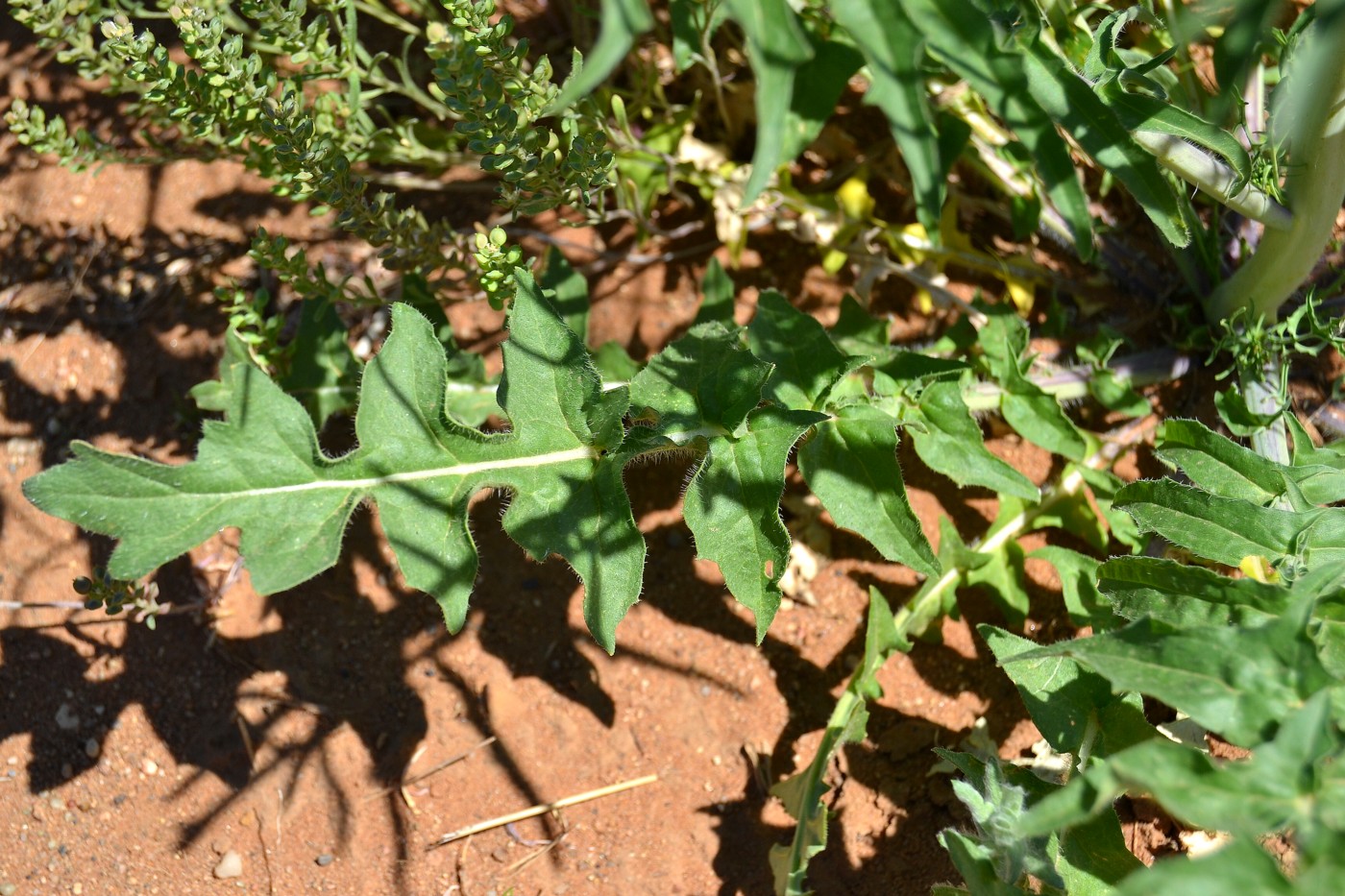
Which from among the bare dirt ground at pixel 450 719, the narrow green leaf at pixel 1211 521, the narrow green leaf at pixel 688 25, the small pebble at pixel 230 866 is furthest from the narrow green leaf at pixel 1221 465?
the small pebble at pixel 230 866

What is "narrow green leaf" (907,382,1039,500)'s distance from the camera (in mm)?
2203

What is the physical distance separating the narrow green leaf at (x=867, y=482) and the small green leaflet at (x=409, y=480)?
1.31 ft

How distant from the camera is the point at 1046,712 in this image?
199 centimetres

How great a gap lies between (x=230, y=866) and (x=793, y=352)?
1.84 m

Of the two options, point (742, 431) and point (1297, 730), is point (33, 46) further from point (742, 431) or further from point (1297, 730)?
point (1297, 730)

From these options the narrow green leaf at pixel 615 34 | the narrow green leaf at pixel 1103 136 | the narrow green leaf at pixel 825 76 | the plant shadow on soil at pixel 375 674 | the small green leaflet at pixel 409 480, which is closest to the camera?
the narrow green leaf at pixel 615 34

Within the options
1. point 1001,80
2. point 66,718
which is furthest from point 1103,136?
point 66,718

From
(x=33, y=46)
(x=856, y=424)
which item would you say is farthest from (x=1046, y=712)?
(x=33, y=46)

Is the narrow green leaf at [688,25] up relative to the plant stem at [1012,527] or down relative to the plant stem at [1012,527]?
up

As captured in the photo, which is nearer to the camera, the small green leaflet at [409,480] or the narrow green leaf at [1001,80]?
the narrow green leaf at [1001,80]

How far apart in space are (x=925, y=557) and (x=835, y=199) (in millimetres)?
1300

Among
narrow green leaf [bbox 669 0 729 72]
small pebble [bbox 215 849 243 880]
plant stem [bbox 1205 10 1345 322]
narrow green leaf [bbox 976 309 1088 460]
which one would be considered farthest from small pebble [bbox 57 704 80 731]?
plant stem [bbox 1205 10 1345 322]

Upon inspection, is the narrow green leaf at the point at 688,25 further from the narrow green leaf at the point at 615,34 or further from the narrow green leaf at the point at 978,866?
the narrow green leaf at the point at 978,866

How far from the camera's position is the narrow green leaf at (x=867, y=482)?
2025 mm
